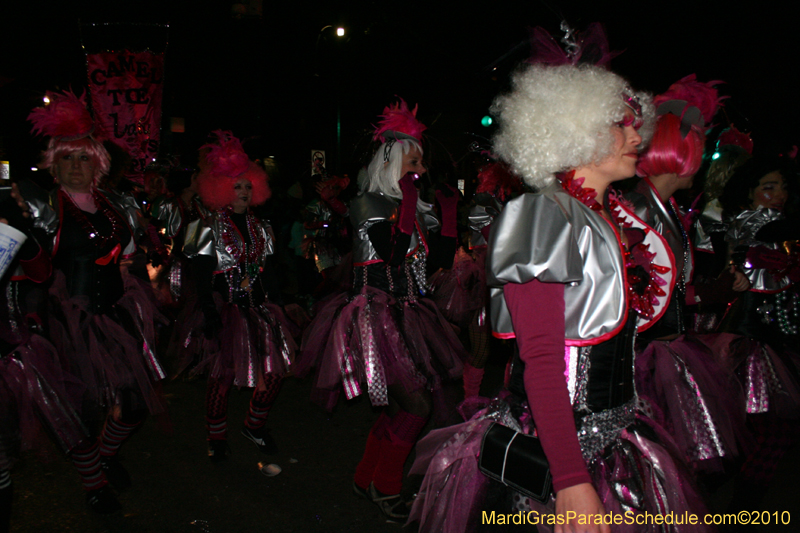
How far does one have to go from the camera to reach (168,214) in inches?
329

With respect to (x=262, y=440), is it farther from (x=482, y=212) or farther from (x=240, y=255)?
(x=482, y=212)

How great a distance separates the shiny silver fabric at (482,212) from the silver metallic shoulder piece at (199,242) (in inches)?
96.8

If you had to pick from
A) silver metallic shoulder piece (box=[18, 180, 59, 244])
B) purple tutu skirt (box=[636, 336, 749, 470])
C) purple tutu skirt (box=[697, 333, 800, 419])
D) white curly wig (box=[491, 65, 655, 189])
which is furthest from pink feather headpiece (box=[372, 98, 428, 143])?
purple tutu skirt (box=[697, 333, 800, 419])

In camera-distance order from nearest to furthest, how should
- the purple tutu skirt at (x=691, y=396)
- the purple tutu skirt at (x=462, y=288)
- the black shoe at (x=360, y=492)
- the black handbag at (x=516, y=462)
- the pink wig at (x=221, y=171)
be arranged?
the black handbag at (x=516, y=462) < the purple tutu skirt at (x=691, y=396) < the black shoe at (x=360, y=492) < the pink wig at (x=221, y=171) < the purple tutu skirt at (x=462, y=288)

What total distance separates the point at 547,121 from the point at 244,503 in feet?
10.9

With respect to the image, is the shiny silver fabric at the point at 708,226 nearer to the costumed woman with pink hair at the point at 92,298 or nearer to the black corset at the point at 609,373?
the black corset at the point at 609,373

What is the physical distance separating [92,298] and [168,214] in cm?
509

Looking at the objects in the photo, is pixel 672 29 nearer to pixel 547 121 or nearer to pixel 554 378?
pixel 547 121

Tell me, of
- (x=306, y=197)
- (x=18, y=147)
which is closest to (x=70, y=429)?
(x=18, y=147)

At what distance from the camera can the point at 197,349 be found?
14.0 feet

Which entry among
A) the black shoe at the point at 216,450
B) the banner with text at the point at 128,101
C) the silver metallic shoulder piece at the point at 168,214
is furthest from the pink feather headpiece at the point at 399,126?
the banner with text at the point at 128,101

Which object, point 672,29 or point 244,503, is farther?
point 672,29

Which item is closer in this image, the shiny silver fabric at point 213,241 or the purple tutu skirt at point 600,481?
the purple tutu skirt at point 600,481

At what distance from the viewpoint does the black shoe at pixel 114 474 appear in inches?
152
